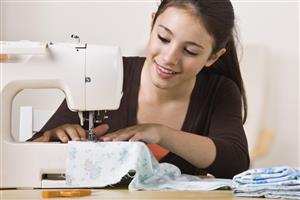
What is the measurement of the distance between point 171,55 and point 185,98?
34 centimetres

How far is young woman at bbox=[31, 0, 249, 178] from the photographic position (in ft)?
5.42

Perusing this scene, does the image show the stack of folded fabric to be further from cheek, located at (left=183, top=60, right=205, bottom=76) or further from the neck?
the neck

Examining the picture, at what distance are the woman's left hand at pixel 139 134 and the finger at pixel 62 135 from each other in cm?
9

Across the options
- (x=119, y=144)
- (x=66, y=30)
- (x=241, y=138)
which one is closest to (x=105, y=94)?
(x=119, y=144)

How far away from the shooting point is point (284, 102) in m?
3.63

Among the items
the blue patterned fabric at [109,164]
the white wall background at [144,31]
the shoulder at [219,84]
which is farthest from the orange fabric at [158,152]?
the white wall background at [144,31]

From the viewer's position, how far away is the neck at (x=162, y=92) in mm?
2014

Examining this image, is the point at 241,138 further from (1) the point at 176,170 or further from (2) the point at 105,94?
(2) the point at 105,94

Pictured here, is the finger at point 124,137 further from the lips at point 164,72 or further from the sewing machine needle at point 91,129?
the lips at point 164,72

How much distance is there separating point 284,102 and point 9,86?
2433 millimetres

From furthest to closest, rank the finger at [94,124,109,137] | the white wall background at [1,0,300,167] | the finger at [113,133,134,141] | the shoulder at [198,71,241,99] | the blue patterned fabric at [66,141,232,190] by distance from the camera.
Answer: the white wall background at [1,0,300,167] < the shoulder at [198,71,241,99] < the finger at [94,124,109,137] < the finger at [113,133,134,141] < the blue patterned fabric at [66,141,232,190]

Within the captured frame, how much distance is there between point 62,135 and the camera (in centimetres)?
155

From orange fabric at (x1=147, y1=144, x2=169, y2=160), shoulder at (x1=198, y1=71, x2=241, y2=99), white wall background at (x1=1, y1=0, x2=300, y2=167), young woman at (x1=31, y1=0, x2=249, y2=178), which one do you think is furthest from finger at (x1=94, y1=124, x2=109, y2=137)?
white wall background at (x1=1, y1=0, x2=300, y2=167)

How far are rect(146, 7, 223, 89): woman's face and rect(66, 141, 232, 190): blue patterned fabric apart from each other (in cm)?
39
